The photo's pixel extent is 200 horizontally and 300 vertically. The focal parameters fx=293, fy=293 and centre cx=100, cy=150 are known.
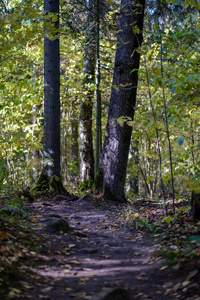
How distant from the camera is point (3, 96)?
31.1ft

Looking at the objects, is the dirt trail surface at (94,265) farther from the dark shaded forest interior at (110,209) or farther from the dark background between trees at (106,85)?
the dark background between trees at (106,85)

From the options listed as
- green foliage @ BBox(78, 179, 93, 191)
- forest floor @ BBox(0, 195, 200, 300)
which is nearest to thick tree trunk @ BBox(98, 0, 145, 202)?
forest floor @ BBox(0, 195, 200, 300)

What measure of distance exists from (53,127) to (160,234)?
507 cm

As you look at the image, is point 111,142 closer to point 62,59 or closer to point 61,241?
point 61,241

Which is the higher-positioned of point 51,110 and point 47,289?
point 51,110

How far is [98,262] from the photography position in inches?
140

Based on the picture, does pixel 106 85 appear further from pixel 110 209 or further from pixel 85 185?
pixel 110 209

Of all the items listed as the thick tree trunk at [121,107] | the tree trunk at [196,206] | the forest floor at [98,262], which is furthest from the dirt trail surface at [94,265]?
the thick tree trunk at [121,107]

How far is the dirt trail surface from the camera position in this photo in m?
2.63

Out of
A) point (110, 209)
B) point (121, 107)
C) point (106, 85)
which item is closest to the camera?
point (110, 209)

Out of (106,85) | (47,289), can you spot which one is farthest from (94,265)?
(106,85)

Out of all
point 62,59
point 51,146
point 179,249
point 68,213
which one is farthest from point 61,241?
point 62,59

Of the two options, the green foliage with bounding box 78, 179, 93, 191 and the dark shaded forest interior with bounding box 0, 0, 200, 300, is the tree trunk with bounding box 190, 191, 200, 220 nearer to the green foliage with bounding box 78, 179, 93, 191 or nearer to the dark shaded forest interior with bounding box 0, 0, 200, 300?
the dark shaded forest interior with bounding box 0, 0, 200, 300

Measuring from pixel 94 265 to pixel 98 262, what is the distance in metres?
0.10
